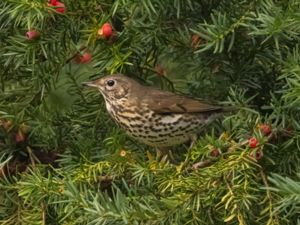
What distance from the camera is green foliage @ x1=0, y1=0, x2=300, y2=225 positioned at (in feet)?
10.1

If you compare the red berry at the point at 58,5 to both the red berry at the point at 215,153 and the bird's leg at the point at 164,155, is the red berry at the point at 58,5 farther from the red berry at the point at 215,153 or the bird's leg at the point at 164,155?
the red berry at the point at 215,153

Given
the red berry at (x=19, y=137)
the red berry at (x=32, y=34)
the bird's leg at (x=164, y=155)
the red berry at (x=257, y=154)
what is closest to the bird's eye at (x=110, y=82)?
the bird's leg at (x=164, y=155)

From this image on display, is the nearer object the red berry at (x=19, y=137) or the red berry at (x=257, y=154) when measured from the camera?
the red berry at (x=257, y=154)

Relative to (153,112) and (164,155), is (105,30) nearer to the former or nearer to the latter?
(164,155)

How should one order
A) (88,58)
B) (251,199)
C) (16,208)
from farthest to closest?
(88,58)
(16,208)
(251,199)

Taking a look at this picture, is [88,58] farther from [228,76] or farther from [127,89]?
[228,76]

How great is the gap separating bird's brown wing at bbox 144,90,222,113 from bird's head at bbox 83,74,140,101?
Result: 87 mm

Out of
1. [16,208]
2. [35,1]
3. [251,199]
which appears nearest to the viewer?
[251,199]

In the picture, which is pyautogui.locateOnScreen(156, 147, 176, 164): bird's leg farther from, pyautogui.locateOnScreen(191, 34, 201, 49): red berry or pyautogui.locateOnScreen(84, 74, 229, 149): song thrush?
pyautogui.locateOnScreen(191, 34, 201, 49): red berry

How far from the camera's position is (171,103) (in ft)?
12.9

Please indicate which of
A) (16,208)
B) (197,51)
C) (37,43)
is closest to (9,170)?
(16,208)

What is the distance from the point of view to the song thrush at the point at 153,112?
151 inches

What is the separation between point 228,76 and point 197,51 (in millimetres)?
290

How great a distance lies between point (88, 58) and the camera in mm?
3865
